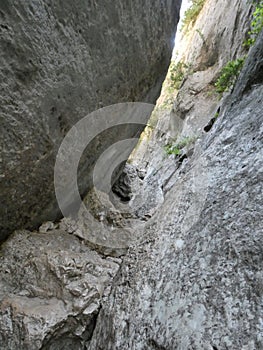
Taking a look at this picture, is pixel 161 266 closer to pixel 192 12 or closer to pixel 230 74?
pixel 230 74

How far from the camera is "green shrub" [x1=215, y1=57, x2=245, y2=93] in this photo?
5.98m

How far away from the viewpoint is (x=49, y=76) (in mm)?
2840

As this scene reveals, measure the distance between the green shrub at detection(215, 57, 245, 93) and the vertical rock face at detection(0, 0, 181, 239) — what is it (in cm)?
247

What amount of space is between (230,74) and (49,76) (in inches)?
192

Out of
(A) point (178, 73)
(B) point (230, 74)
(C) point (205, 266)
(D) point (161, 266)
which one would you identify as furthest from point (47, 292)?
(A) point (178, 73)

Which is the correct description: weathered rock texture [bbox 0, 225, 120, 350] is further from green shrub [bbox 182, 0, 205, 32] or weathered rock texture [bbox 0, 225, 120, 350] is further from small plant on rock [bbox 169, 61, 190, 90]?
green shrub [bbox 182, 0, 205, 32]

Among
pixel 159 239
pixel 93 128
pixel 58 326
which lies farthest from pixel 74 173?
pixel 58 326

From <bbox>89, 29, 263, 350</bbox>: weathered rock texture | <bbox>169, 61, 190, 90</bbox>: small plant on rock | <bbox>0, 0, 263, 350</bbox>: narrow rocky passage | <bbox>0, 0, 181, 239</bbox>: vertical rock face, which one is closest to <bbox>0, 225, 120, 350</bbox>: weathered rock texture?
<bbox>0, 0, 263, 350</bbox>: narrow rocky passage

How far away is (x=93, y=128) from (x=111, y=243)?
1925 millimetres

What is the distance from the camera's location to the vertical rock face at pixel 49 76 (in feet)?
8.04

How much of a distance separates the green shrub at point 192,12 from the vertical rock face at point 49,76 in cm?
844

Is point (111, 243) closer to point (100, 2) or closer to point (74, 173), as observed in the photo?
point (74, 173)

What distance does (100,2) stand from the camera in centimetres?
326

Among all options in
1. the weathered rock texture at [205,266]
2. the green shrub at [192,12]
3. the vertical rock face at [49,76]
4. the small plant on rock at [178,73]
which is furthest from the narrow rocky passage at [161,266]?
the green shrub at [192,12]
